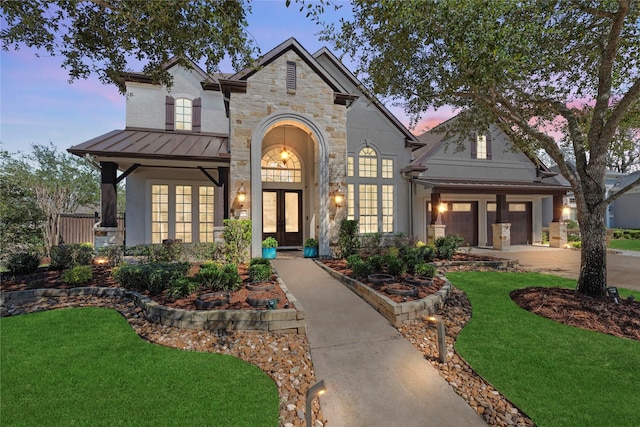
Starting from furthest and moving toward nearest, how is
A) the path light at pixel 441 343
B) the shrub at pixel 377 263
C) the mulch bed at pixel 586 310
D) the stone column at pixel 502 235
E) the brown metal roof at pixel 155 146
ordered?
the stone column at pixel 502 235 → the brown metal roof at pixel 155 146 → the shrub at pixel 377 263 → the mulch bed at pixel 586 310 → the path light at pixel 441 343

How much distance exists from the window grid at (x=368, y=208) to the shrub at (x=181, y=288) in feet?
29.2

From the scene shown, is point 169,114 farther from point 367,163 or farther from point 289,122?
point 367,163

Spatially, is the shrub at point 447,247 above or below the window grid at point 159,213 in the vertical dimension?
below

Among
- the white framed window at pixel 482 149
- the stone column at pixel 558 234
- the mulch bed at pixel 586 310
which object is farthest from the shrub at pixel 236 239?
the stone column at pixel 558 234

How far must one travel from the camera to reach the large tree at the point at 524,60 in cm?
532

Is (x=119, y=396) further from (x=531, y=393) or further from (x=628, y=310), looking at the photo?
(x=628, y=310)

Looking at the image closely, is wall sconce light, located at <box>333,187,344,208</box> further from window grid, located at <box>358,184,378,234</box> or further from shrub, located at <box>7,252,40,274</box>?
shrub, located at <box>7,252,40,274</box>

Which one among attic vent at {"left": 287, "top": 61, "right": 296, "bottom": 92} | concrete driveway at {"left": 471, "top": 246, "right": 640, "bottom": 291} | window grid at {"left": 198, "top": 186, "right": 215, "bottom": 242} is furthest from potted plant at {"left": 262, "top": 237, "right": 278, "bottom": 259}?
concrete driveway at {"left": 471, "top": 246, "right": 640, "bottom": 291}

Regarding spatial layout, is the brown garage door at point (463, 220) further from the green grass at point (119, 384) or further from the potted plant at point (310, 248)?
the green grass at point (119, 384)

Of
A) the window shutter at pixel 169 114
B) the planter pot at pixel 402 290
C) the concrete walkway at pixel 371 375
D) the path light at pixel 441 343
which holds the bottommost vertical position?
the concrete walkway at pixel 371 375

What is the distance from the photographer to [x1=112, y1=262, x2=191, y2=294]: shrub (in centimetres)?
608

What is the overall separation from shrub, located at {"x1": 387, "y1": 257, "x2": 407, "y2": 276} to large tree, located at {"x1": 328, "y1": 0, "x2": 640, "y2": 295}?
3.84 m

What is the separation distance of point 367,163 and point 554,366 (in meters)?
11.0

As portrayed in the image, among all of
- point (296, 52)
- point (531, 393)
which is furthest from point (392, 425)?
point (296, 52)
